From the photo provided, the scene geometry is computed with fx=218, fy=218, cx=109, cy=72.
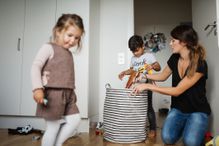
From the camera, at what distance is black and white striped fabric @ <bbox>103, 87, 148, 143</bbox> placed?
1642mm

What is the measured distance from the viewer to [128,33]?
247 cm

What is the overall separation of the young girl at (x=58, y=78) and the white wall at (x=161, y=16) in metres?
3.29

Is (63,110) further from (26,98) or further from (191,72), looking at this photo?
(26,98)

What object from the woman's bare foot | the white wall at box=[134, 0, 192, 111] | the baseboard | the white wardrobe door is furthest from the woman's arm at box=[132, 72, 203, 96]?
the white wall at box=[134, 0, 192, 111]

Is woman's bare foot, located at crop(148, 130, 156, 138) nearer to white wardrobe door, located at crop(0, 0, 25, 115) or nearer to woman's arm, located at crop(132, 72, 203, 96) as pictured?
woman's arm, located at crop(132, 72, 203, 96)

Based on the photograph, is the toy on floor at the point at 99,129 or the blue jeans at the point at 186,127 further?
the toy on floor at the point at 99,129

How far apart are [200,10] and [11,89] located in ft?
6.71

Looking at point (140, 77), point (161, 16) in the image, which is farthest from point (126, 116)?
point (161, 16)

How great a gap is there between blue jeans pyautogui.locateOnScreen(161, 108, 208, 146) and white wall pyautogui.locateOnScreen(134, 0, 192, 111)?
103 inches

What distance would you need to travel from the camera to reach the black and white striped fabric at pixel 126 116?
164 cm

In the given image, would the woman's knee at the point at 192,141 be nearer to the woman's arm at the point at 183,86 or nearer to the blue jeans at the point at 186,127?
the blue jeans at the point at 186,127

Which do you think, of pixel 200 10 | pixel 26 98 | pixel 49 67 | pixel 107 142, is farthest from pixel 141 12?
pixel 49 67

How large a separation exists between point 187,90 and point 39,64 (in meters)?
1.08

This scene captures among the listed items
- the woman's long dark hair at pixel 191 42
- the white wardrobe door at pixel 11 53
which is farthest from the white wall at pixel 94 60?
the woman's long dark hair at pixel 191 42
